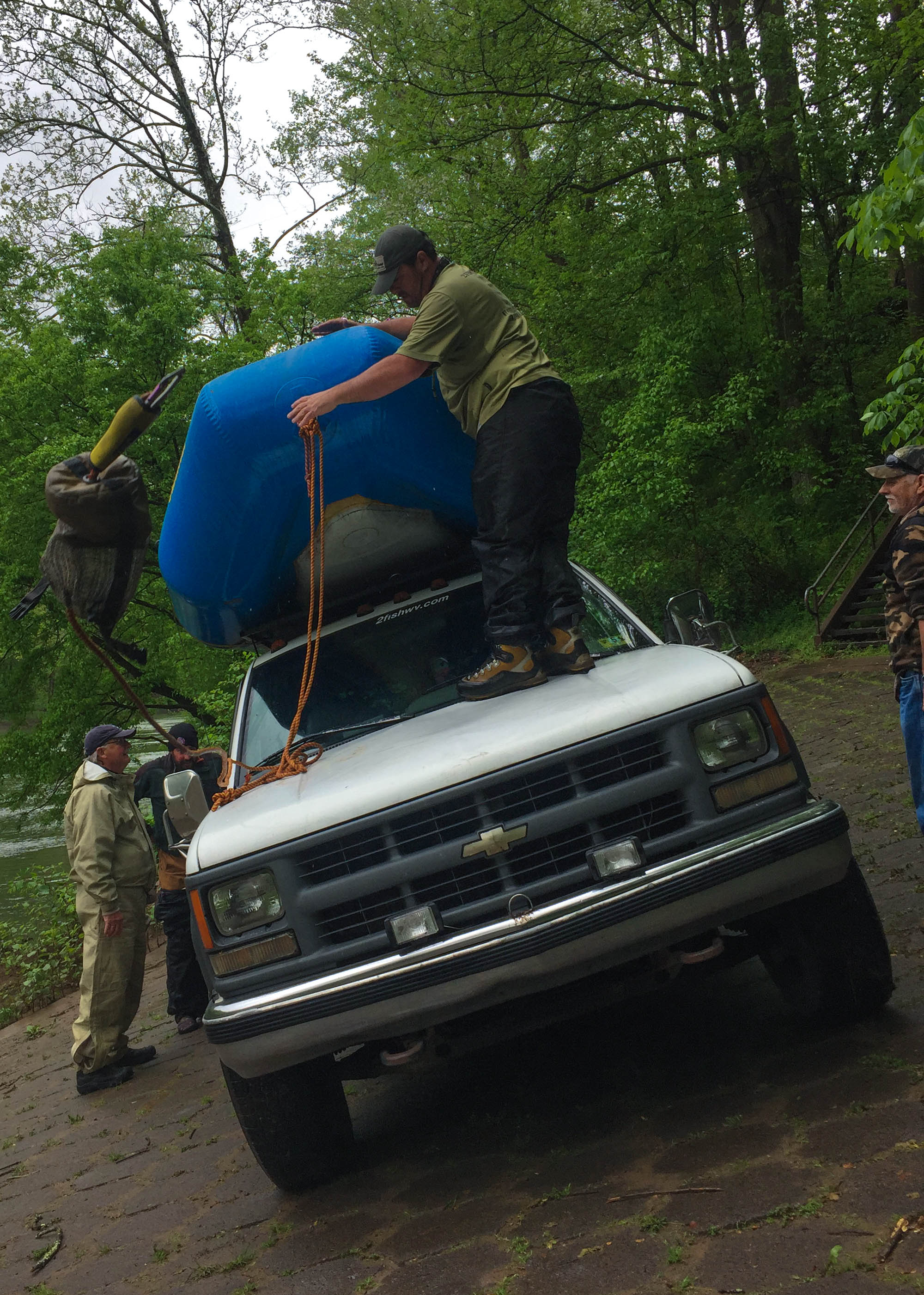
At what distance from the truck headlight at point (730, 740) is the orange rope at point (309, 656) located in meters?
1.44

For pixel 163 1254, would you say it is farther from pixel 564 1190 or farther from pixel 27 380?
pixel 27 380

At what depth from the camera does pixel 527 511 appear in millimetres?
4465

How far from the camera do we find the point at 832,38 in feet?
56.1

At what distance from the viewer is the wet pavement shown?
2.97 m

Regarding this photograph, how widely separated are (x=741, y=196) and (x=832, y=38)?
8.79 ft

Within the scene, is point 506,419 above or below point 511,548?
above

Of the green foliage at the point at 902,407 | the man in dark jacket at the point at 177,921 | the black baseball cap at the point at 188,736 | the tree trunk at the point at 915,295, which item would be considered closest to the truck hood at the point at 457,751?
the man in dark jacket at the point at 177,921

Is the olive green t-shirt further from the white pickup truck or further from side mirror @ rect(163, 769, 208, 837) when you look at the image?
side mirror @ rect(163, 769, 208, 837)

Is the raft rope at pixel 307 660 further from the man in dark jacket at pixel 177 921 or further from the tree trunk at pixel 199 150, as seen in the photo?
the tree trunk at pixel 199 150

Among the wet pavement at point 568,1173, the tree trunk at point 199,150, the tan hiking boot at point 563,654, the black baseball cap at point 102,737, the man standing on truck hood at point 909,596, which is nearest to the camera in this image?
the wet pavement at point 568,1173

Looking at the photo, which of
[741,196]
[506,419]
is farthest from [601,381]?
[506,419]

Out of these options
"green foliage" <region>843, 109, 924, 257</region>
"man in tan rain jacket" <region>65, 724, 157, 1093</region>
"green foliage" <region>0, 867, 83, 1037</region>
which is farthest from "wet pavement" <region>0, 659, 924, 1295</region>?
"green foliage" <region>0, 867, 83, 1037</region>

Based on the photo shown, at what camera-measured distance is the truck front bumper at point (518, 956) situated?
138 inches

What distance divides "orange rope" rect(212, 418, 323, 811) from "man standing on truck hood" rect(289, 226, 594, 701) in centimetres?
28
